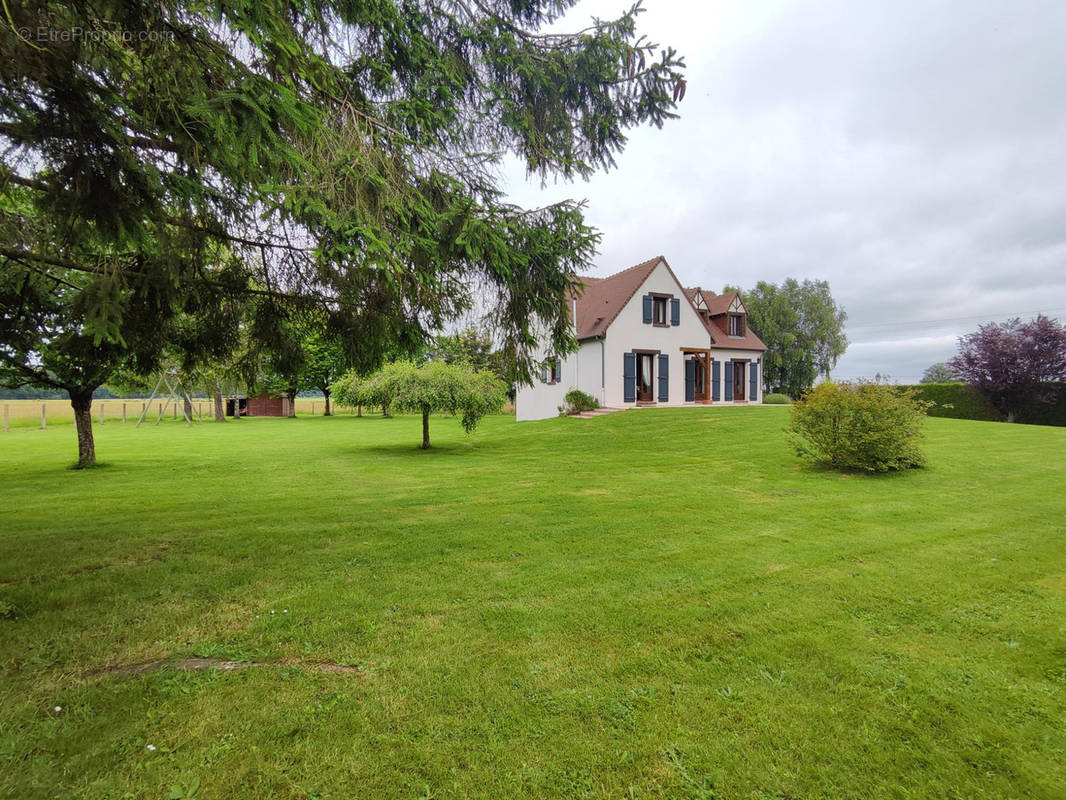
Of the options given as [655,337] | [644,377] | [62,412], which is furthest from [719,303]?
[62,412]

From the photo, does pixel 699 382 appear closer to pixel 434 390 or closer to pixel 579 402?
pixel 579 402

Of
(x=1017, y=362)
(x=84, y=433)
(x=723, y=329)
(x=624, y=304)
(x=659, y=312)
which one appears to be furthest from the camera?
(x=723, y=329)

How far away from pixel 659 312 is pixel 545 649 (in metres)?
22.1

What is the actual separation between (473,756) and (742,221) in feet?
104

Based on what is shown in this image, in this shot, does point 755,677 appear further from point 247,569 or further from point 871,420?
point 871,420

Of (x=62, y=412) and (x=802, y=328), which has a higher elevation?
(x=802, y=328)

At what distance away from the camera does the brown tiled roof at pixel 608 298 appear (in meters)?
22.3

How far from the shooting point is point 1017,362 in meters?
20.4

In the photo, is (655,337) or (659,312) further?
(659,312)

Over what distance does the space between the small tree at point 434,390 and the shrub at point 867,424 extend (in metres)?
8.55

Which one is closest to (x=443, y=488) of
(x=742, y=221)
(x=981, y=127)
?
(x=981, y=127)

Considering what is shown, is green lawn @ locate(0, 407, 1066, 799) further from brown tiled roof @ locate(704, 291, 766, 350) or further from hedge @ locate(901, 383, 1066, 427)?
hedge @ locate(901, 383, 1066, 427)

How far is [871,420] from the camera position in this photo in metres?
8.98

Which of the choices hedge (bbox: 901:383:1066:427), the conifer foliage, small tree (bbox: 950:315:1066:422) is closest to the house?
hedge (bbox: 901:383:1066:427)
